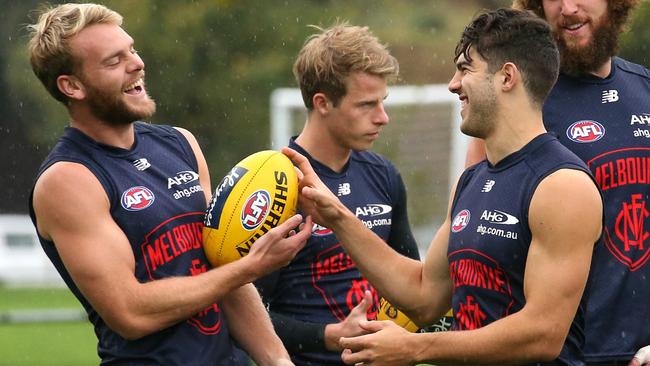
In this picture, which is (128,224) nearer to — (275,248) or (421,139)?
(275,248)

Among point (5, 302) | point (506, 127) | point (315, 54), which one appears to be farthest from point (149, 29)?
point (506, 127)

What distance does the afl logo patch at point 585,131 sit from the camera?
512 cm

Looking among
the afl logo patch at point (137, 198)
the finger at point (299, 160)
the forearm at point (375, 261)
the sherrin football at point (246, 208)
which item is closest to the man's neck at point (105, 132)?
the afl logo patch at point (137, 198)

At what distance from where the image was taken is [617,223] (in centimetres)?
504

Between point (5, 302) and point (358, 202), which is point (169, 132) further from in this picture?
point (5, 302)

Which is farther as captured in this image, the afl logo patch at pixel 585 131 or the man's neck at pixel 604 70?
the man's neck at pixel 604 70

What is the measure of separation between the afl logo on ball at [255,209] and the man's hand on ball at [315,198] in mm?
167

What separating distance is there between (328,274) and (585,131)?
56.7 inches

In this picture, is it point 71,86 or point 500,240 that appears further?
point 71,86

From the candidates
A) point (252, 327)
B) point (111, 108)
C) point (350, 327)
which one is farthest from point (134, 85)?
point (350, 327)

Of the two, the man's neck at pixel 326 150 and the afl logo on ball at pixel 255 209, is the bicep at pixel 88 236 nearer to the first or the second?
the afl logo on ball at pixel 255 209

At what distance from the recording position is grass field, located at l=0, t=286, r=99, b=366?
14.7m

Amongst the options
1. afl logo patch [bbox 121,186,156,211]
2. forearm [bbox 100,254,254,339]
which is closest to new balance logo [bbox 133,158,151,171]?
afl logo patch [bbox 121,186,156,211]

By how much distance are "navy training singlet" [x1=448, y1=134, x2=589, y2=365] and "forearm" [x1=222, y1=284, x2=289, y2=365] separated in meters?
0.92
